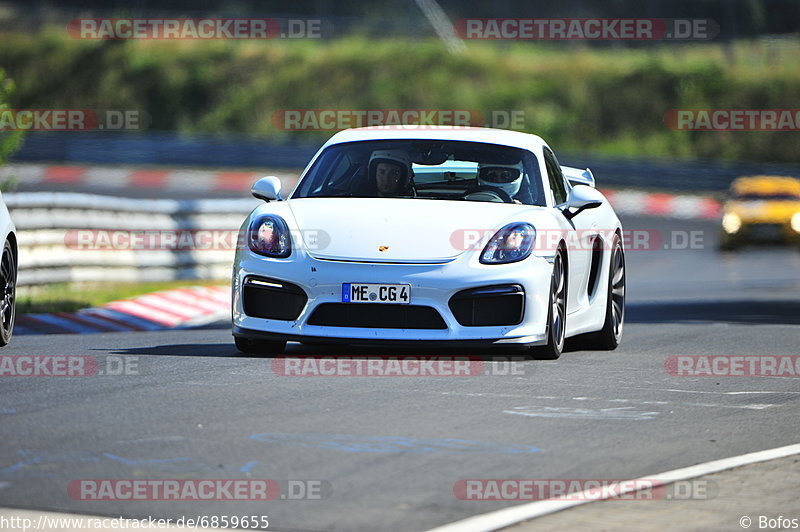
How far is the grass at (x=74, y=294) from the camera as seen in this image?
1499 cm

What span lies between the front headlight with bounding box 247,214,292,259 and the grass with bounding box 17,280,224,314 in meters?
5.90

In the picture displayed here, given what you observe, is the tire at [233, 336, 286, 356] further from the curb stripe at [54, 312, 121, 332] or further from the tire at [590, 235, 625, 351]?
the curb stripe at [54, 312, 121, 332]

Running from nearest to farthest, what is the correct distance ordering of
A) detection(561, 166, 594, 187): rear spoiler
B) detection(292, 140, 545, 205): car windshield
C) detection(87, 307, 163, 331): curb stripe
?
detection(292, 140, 545, 205): car windshield < detection(561, 166, 594, 187): rear spoiler < detection(87, 307, 163, 331): curb stripe

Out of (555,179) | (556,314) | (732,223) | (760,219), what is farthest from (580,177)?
(760,219)

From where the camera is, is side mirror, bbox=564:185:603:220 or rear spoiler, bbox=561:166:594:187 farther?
rear spoiler, bbox=561:166:594:187

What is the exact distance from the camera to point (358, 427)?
263 inches

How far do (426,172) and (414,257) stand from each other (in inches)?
50.2

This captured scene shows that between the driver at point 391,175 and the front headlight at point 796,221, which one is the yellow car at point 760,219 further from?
the driver at point 391,175

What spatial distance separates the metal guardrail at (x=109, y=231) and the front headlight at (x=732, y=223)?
1202 cm

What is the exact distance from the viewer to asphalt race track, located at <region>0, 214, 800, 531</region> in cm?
540

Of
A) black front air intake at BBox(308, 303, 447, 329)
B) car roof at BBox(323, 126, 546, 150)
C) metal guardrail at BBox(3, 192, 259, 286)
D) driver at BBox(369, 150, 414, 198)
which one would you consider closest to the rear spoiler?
car roof at BBox(323, 126, 546, 150)

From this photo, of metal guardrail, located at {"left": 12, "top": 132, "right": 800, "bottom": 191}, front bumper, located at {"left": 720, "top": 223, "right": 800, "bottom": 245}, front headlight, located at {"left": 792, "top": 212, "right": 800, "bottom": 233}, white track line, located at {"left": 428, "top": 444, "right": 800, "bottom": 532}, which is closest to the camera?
white track line, located at {"left": 428, "top": 444, "right": 800, "bottom": 532}

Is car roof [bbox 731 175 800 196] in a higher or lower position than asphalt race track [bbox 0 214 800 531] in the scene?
higher

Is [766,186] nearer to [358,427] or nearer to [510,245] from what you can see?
[510,245]
